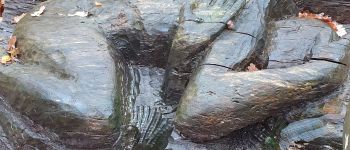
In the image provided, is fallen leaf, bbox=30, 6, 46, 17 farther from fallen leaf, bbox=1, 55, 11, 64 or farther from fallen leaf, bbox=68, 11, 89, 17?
fallen leaf, bbox=1, 55, 11, 64

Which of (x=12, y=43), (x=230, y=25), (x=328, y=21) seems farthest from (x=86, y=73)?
(x=328, y=21)

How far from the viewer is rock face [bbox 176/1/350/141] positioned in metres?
4.66

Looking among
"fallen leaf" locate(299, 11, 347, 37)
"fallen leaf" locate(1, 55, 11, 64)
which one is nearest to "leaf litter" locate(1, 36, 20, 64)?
"fallen leaf" locate(1, 55, 11, 64)

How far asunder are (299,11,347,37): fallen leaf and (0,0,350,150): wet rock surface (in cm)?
23

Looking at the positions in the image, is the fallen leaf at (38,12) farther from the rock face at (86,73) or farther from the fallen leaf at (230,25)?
the fallen leaf at (230,25)

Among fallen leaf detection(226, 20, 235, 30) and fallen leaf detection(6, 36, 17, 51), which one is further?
fallen leaf detection(6, 36, 17, 51)

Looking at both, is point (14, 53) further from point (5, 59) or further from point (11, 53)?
point (5, 59)

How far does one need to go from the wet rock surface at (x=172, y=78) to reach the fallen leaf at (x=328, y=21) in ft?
0.76

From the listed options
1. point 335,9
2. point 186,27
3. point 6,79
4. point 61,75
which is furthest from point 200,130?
point 335,9

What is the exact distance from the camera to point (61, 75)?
5.08 meters

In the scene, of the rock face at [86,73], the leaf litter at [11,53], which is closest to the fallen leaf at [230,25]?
the rock face at [86,73]

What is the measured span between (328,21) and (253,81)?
1.72m

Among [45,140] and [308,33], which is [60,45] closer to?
[45,140]

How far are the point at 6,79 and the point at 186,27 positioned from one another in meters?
2.00
